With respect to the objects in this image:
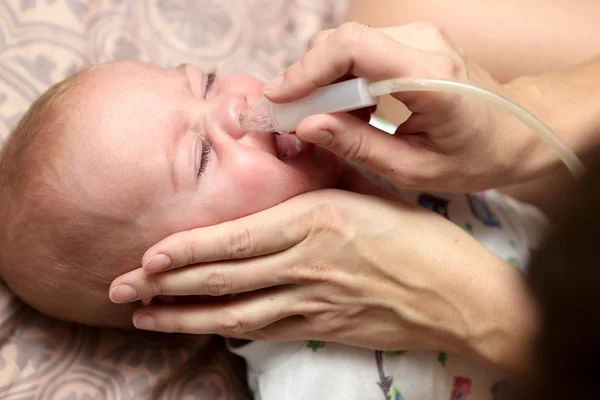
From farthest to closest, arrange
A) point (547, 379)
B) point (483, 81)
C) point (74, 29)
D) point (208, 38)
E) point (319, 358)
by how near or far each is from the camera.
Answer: point (208, 38)
point (74, 29)
point (319, 358)
point (483, 81)
point (547, 379)

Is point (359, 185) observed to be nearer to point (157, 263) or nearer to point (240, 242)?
point (240, 242)

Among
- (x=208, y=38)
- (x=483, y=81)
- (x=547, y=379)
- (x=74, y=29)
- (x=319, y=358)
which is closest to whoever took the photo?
(x=547, y=379)

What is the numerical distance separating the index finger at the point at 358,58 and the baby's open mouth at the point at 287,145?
0.79 ft

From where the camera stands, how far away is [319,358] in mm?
1026

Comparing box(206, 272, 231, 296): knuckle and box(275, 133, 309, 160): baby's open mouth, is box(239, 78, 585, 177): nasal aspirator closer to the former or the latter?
box(275, 133, 309, 160): baby's open mouth

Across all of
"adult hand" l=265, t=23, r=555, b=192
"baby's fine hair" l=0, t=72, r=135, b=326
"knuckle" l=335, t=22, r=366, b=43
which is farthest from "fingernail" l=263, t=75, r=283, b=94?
"baby's fine hair" l=0, t=72, r=135, b=326

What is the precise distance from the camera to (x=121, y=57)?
4.23 feet

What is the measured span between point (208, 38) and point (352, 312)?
0.87m

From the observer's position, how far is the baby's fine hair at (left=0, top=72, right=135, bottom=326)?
89cm

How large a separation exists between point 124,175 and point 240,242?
24 cm

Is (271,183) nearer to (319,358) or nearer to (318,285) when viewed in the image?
(318,285)

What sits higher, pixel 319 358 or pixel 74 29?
pixel 74 29

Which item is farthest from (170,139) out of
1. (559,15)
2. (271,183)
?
(559,15)

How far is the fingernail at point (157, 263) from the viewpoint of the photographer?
80cm
